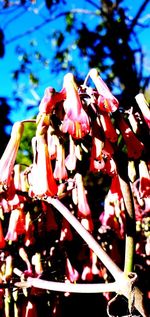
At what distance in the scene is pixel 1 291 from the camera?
1.54 meters

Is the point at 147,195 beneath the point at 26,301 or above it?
above

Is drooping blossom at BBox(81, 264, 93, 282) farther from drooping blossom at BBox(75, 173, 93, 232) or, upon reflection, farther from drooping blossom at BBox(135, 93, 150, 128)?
drooping blossom at BBox(135, 93, 150, 128)

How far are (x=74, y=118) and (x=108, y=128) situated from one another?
106 mm

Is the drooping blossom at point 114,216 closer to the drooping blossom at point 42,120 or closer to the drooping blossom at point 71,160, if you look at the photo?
the drooping blossom at point 71,160

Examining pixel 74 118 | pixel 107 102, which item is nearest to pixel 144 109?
pixel 107 102

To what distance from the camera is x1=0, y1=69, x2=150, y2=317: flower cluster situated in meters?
1.20

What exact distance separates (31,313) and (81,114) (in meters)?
0.85

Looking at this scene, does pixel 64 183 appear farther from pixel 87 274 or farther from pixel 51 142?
pixel 87 274

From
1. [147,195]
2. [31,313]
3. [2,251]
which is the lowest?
[31,313]

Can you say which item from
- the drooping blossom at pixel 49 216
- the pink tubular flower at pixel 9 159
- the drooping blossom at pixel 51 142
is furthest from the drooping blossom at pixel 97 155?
the drooping blossom at pixel 49 216

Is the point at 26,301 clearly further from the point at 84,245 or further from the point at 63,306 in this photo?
the point at 84,245

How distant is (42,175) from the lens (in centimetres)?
124

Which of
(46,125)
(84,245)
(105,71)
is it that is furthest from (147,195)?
(105,71)

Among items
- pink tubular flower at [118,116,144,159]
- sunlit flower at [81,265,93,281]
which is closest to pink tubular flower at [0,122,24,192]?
pink tubular flower at [118,116,144,159]
